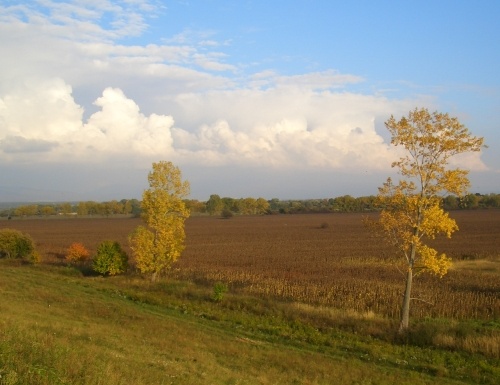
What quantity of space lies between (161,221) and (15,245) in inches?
792

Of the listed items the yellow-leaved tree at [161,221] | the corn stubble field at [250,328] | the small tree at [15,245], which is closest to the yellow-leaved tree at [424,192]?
the corn stubble field at [250,328]

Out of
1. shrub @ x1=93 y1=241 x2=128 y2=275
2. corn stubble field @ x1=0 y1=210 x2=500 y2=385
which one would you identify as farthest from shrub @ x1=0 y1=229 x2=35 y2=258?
shrub @ x1=93 y1=241 x2=128 y2=275

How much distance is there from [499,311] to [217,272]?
21119mm

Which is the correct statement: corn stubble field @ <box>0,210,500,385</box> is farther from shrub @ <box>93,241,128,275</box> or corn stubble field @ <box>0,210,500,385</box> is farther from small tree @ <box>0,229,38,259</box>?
small tree @ <box>0,229,38,259</box>

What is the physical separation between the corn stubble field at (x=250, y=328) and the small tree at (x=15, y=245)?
6.15 m

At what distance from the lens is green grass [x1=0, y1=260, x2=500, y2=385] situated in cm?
948

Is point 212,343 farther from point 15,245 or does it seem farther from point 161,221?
point 15,245

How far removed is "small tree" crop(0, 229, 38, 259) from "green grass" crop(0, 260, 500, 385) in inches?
798

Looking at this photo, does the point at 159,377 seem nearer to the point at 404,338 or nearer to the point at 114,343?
the point at 114,343

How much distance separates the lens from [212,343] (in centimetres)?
1650

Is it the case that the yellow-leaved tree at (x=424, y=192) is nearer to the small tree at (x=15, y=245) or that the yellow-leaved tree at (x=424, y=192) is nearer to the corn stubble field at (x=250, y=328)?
the corn stubble field at (x=250, y=328)

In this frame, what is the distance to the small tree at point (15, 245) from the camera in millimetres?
46312

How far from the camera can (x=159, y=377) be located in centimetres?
1012

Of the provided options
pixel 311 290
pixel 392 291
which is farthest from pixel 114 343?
pixel 392 291
